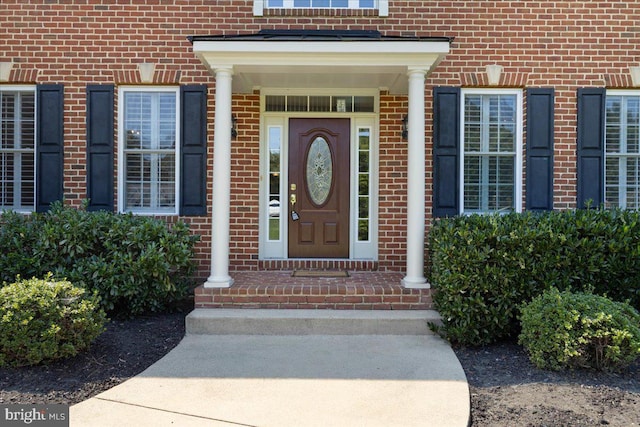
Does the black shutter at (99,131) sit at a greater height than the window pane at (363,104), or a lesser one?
lesser

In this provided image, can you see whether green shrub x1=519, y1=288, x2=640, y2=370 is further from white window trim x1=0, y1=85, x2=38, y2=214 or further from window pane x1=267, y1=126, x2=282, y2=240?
white window trim x1=0, y1=85, x2=38, y2=214

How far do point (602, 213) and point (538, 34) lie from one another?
2574 mm

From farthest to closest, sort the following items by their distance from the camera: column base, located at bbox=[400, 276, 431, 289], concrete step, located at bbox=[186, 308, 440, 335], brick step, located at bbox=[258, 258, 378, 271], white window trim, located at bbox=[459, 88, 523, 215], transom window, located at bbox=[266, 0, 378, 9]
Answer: brick step, located at bbox=[258, 258, 378, 271], transom window, located at bbox=[266, 0, 378, 9], white window trim, located at bbox=[459, 88, 523, 215], column base, located at bbox=[400, 276, 431, 289], concrete step, located at bbox=[186, 308, 440, 335]

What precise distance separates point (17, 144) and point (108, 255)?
2284 millimetres

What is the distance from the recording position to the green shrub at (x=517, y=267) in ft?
15.4

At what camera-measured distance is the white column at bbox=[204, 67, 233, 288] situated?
5.40 m

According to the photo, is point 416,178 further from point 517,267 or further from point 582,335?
point 582,335

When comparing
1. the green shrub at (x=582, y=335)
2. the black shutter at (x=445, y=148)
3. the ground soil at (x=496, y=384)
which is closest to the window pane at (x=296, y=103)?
the black shutter at (x=445, y=148)

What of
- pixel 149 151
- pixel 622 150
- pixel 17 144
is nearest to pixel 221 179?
pixel 149 151

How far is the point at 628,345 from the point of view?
3.89 metres

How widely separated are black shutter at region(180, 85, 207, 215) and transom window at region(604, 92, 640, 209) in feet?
16.7

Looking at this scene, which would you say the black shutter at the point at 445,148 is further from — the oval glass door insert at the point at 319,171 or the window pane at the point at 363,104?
the oval glass door insert at the point at 319,171

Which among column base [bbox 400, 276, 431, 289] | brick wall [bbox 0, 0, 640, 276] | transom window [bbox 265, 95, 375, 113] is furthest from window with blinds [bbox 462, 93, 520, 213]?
column base [bbox 400, 276, 431, 289]

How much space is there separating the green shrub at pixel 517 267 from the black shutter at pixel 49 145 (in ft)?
15.6
